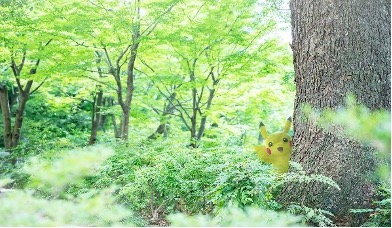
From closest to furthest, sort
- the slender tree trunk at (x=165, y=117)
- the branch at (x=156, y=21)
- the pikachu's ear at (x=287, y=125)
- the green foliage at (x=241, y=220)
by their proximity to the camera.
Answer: the green foliage at (x=241, y=220) < the pikachu's ear at (x=287, y=125) < the branch at (x=156, y=21) < the slender tree trunk at (x=165, y=117)

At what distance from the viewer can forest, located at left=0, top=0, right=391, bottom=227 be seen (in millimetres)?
1447

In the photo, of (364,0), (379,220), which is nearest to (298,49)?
(364,0)

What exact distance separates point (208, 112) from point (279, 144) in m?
2.92

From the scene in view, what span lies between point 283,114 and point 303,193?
5094 mm

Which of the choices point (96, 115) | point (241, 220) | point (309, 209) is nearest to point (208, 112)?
point (96, 115)

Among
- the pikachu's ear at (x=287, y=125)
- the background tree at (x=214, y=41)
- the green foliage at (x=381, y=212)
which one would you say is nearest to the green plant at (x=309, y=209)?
the green foliage at (x=381, y=212)

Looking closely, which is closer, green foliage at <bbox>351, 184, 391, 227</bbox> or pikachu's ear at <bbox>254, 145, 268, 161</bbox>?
green foliage at <bbox>351, 184, 391, 227</bbox>

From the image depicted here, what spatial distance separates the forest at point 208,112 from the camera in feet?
4.75

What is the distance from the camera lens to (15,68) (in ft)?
16.4

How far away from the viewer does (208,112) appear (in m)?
5.18

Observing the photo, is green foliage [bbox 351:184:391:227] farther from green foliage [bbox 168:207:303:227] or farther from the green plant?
green foliage [bbox 168:207:303:227]

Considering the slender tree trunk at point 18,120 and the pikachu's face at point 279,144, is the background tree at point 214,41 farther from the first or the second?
the pikachu's face at point 279,144

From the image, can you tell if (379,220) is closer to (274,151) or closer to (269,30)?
(274,151)

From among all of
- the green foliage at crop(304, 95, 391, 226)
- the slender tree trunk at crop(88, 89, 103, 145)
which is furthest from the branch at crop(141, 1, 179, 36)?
the green foliage at crop(304, 95, 391, 226)
